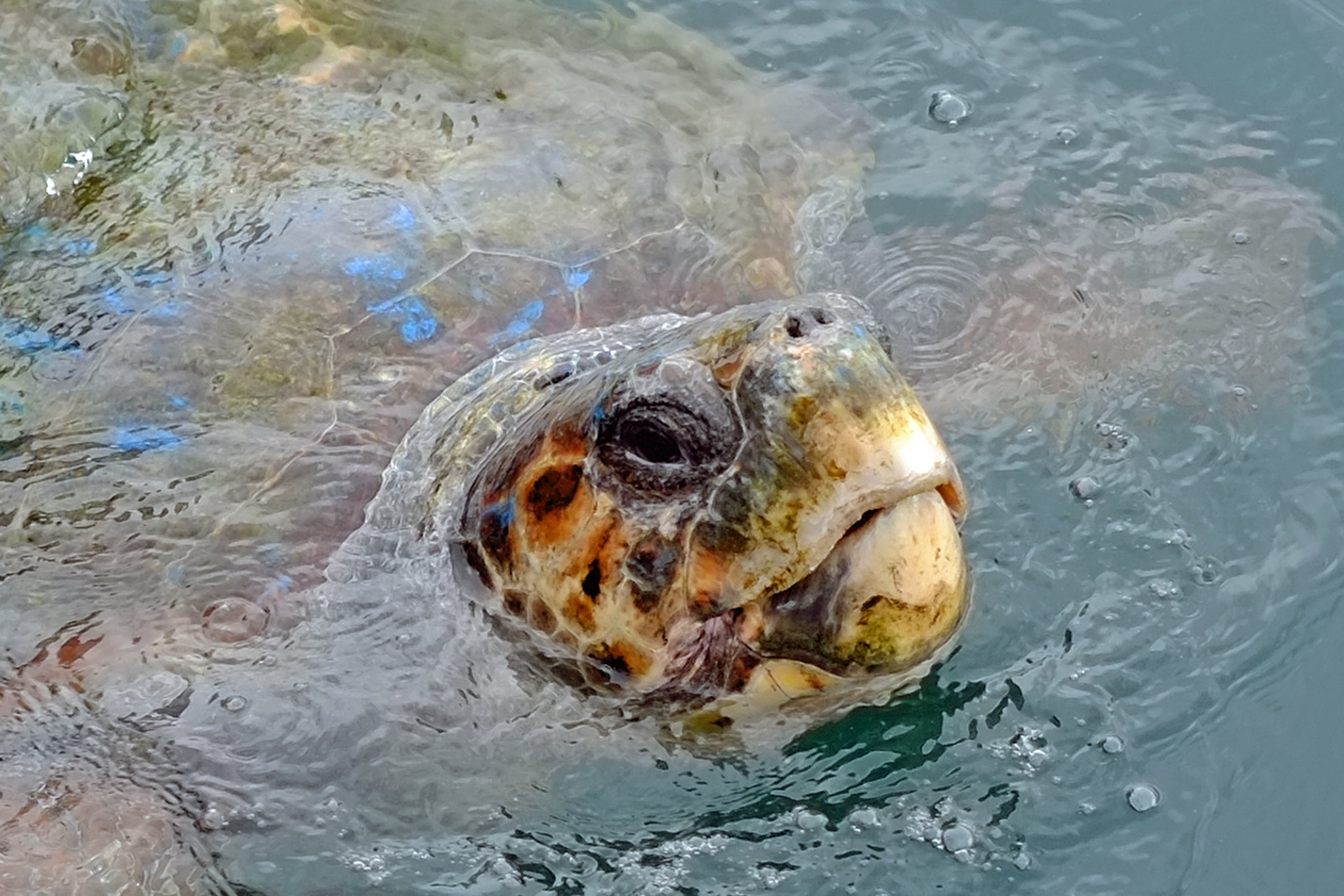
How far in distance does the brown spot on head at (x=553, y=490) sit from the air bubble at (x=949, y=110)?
2512 mm

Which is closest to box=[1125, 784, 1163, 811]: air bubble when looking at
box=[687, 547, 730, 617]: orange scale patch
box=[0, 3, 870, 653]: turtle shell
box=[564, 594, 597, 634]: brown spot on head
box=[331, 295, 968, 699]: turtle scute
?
box=[331, 295, 968, 699]: turtle scute

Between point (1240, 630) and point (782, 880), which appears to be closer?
point (782, 880)

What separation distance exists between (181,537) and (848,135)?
2560 mm

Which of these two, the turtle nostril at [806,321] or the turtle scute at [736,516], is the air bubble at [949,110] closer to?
the turtle scute at [736,516]

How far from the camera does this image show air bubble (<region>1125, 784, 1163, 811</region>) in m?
2.99

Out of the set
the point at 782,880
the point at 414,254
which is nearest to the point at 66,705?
the point at 414,254

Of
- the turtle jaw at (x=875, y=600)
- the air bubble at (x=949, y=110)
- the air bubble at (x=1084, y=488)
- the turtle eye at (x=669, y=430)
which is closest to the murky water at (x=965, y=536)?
the air bubble at (x=1084, y=488)

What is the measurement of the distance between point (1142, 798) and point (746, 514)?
50.3 inches

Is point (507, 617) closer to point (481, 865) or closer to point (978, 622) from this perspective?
point (481, 865)

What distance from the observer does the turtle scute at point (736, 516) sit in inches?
92.5

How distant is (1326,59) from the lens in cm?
485

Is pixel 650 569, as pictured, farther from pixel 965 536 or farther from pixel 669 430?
pixel 965 536

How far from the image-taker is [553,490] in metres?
2.68

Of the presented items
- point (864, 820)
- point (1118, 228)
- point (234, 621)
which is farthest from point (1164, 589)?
point (234, 621)
